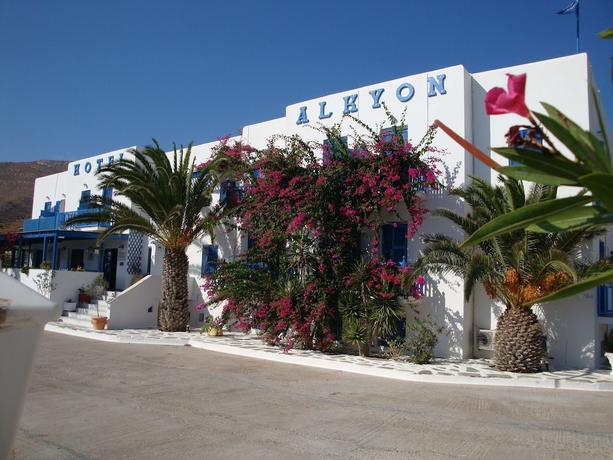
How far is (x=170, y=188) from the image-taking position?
17297mm

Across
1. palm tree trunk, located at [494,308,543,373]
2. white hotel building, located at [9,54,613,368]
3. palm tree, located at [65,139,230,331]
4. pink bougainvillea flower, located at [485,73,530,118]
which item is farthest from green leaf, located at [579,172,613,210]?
palm tree, located at [65,139,230,331]

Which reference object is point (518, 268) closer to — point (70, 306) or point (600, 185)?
point (600, 185)

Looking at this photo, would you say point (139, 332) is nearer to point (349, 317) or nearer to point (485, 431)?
point (349, 317)

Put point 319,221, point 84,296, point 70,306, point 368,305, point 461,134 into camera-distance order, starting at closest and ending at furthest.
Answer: point 368,305 < point 461,134 < point 319,221 < point 70,306 < point 84,296

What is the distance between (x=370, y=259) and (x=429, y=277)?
178cm

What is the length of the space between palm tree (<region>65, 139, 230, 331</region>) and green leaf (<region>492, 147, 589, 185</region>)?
15669 millimetres

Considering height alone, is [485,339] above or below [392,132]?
below

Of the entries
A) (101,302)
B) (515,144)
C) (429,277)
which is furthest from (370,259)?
(515,144)

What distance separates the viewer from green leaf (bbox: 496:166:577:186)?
5.58 feet

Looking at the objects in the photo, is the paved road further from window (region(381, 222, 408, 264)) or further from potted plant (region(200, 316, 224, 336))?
potted plant (region(200, 316, 224, 336))

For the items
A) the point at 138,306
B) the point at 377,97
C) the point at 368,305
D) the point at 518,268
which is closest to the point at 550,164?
the point at 518,268

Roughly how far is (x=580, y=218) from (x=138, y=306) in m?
19.5

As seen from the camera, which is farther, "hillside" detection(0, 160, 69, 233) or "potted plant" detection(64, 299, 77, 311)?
"hillside" detection(0, 160, 69, 233)

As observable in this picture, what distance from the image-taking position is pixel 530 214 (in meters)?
1.76
